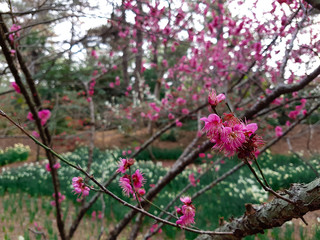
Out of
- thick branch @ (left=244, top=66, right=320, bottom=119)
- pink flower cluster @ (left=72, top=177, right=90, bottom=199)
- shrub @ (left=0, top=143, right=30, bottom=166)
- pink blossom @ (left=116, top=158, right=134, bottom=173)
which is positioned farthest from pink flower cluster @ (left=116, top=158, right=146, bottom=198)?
shrub @ (left=0, top=143, right=30, bottom=166)

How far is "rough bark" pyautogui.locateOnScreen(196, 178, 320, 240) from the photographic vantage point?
694 mm

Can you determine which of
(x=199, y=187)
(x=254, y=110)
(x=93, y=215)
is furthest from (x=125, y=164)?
(x=199, y=187)

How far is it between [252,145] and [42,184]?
199 inches

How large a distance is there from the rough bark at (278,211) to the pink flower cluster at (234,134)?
0.21 m

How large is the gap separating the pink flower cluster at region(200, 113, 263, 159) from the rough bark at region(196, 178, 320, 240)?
0.21 meters

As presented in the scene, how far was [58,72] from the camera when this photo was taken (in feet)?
35.9

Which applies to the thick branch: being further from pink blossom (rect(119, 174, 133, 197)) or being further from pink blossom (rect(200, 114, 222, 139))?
pink blossom (rect(119, 174, 133, 197))

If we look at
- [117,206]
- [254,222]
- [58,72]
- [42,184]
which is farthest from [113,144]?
[254,222]

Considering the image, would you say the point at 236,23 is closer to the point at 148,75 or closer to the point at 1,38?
the point at 1,38

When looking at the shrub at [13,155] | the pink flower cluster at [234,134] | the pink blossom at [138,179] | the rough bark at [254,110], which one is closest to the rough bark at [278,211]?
the pink flower cluster at [234,134]

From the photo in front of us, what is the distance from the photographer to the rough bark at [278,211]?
694mm

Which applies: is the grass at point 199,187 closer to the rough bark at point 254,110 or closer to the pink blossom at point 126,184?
the rough bark at point 254,110

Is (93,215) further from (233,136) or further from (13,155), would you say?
(13,155)

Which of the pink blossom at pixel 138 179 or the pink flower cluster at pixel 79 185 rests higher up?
the pink flower cluster at pixel 79 185
